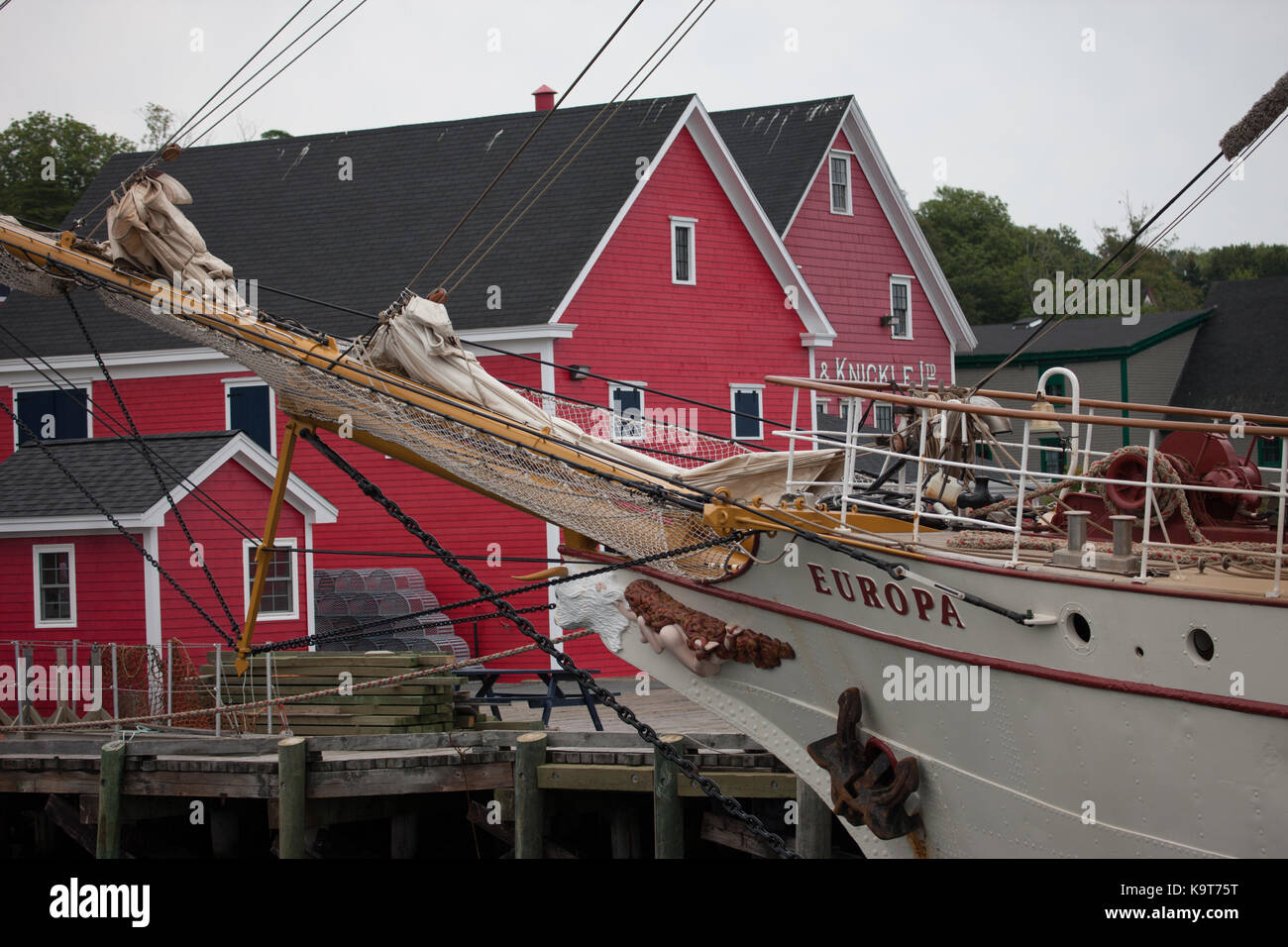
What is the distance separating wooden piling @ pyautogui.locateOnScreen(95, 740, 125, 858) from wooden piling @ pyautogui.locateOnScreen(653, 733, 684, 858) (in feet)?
16.4

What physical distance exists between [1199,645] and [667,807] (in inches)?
195

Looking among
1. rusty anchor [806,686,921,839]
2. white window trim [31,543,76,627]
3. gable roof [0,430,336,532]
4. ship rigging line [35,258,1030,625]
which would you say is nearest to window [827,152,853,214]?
gable roof [0,430,336,532]

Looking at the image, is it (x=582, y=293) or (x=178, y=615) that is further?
(x=582, y=293)

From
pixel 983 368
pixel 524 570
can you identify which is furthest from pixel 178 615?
pixel 983 368

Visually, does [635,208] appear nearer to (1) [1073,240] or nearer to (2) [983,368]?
(2) [983,368]

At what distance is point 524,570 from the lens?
22.8 m

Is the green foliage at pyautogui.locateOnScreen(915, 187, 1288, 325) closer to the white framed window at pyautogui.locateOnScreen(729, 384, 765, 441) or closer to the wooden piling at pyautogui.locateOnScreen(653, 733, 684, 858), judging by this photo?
the white framed window at pyautogui.locateOnScreen(729, 384, 765, 441)

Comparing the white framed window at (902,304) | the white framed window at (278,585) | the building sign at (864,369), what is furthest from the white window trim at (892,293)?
the white framed window at (278,585)

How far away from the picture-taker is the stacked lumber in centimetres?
1472

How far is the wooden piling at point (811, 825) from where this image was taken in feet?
36.7

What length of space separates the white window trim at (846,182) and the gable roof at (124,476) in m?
14.5

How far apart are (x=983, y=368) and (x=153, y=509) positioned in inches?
1113

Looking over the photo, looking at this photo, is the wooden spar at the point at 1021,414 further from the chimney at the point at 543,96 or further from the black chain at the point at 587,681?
the chimney at the point at 543,96
